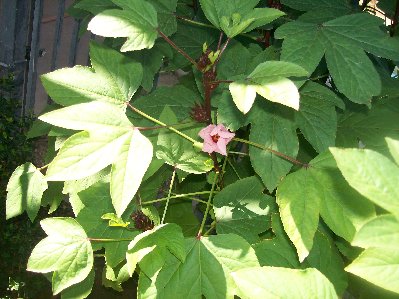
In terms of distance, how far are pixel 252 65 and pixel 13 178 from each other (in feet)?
1.67

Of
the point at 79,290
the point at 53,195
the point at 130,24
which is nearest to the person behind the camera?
the point at 130,24

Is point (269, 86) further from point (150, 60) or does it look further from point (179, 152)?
point (150, 60)

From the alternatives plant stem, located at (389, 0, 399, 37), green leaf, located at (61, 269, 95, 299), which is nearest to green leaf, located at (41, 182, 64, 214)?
green leaf, located at (61, 269, 95, 299)

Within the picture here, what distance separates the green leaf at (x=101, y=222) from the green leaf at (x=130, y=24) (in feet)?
0.87

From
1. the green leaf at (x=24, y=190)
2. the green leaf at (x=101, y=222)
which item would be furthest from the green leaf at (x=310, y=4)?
the green leaf at (x=24, y=190)

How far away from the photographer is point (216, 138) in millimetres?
800

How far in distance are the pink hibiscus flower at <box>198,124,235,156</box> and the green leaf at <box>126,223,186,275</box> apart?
0.42 feet

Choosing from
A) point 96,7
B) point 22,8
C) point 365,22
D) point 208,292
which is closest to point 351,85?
point 365,22

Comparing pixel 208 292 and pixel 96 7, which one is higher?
pixel 96 7

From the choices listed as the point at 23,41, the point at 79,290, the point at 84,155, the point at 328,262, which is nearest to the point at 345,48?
the point at 328,262

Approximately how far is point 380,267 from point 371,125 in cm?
56

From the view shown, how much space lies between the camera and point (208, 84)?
781 mm

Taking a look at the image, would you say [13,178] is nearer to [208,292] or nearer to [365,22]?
[208,292]

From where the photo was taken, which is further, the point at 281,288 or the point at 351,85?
the point at 351,85
